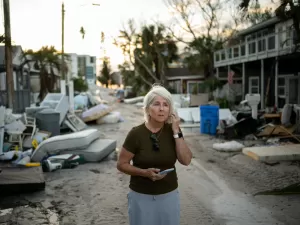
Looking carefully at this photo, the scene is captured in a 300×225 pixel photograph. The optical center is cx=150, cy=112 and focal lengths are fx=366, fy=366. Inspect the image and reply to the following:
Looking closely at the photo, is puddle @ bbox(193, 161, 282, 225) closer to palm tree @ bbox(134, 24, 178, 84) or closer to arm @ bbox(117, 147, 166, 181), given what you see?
arm @ bbox(117, 147, 166, 181)

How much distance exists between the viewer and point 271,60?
21.4 meters

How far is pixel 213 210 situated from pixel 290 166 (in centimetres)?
344

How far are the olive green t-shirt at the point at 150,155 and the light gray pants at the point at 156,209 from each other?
0.15ft

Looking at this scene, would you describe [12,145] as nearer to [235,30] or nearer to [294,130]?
[294,130]

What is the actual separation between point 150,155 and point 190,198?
3.56 meters

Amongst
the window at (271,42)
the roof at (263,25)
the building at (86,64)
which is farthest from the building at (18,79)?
the building at (86,64)

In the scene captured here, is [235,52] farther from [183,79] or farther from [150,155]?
[150,155]

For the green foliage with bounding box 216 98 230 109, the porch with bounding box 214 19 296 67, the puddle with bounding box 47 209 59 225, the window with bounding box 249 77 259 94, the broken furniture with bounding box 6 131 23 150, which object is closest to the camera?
the puddle with bounding box 47 209 59 225

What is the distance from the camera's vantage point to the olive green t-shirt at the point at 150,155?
275 cm

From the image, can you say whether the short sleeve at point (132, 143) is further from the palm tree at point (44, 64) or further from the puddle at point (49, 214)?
the palm tree at point (44, 64)

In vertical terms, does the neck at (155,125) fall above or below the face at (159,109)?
below

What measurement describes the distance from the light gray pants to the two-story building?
562 inches

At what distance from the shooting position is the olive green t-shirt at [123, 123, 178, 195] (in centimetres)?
275

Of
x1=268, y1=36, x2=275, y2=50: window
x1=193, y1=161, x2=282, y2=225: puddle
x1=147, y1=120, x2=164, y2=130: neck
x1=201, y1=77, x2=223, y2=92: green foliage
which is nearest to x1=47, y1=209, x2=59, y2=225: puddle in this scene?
x1=193, y1=161, x2=282, y2=225: puddle
